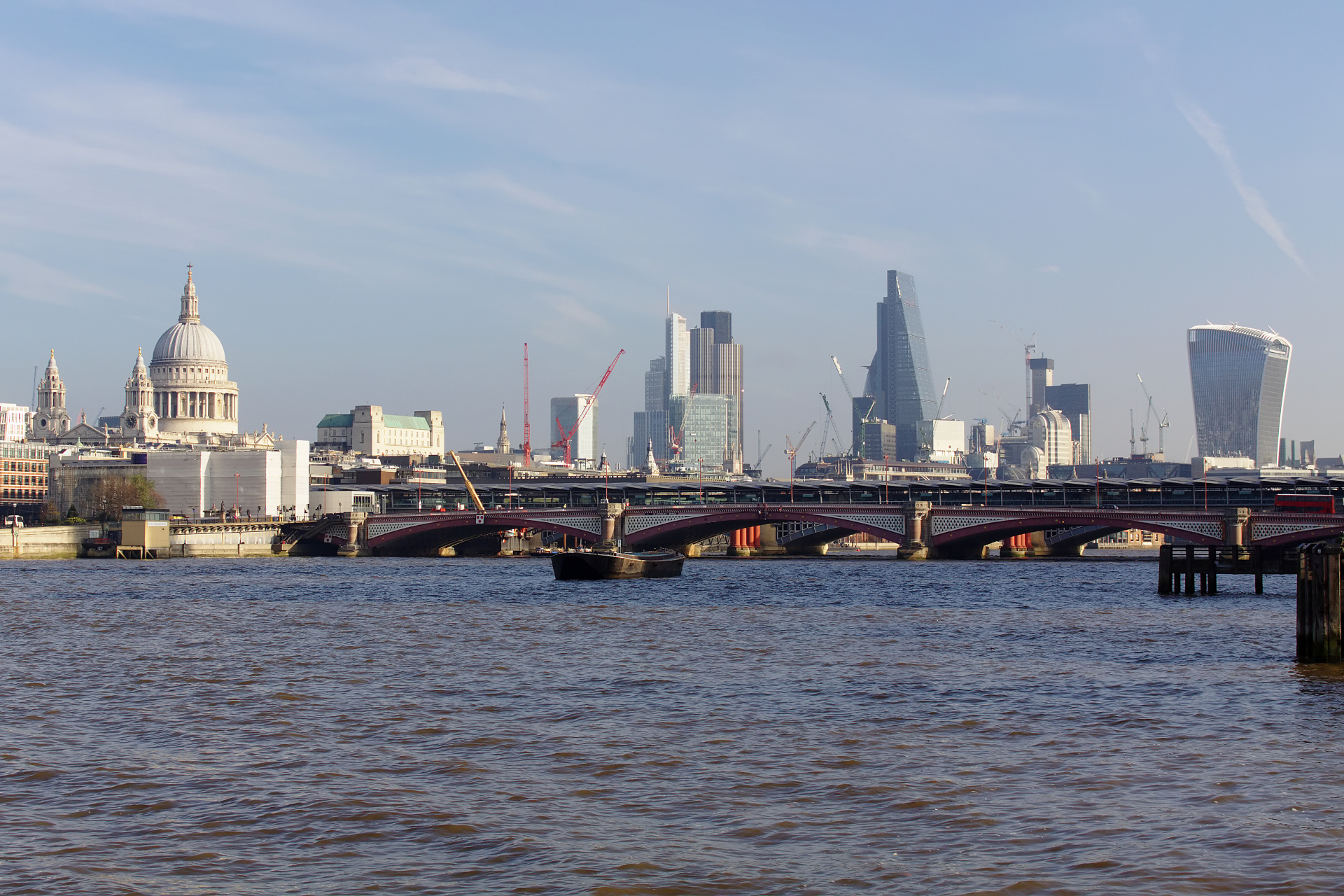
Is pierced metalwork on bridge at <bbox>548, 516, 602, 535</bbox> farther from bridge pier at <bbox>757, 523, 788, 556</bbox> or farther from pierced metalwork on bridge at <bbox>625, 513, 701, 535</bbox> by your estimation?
bridge pier at <bbox>757, 523, 788, 556</bbox>

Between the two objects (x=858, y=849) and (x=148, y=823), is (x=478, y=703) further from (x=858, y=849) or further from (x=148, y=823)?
(x=858, y=849)

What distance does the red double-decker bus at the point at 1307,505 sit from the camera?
123188 mm

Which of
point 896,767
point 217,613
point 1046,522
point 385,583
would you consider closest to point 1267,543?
point 1046,522

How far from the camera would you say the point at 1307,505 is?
124 meters

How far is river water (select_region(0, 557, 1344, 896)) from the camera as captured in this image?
2053cm

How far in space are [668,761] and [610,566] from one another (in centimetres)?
7909

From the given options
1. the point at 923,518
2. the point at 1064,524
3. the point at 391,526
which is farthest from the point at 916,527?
the point at 391,526

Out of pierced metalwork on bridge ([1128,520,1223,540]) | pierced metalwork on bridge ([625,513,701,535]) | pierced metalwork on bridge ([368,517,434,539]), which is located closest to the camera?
pierced metalwork on bridge ([1128,520,1223,540])

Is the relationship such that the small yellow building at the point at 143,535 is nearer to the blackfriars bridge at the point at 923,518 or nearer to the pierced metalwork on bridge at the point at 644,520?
the blackfriars bridge at the point at 923,518

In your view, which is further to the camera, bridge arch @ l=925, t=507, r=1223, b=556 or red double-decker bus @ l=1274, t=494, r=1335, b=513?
bridge arch @ l=925, t=507, r=1223, b=556

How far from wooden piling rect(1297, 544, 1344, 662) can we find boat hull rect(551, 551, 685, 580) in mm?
65026

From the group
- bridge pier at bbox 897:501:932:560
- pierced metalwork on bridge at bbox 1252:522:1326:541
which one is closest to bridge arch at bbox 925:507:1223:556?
bridge pier at bbox 897:501:932:560

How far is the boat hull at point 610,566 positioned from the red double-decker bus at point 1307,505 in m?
51.1

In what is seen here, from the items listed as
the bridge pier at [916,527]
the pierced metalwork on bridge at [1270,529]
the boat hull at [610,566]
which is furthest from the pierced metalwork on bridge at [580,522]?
the pierced metalwork on bridge at [1270,529]
